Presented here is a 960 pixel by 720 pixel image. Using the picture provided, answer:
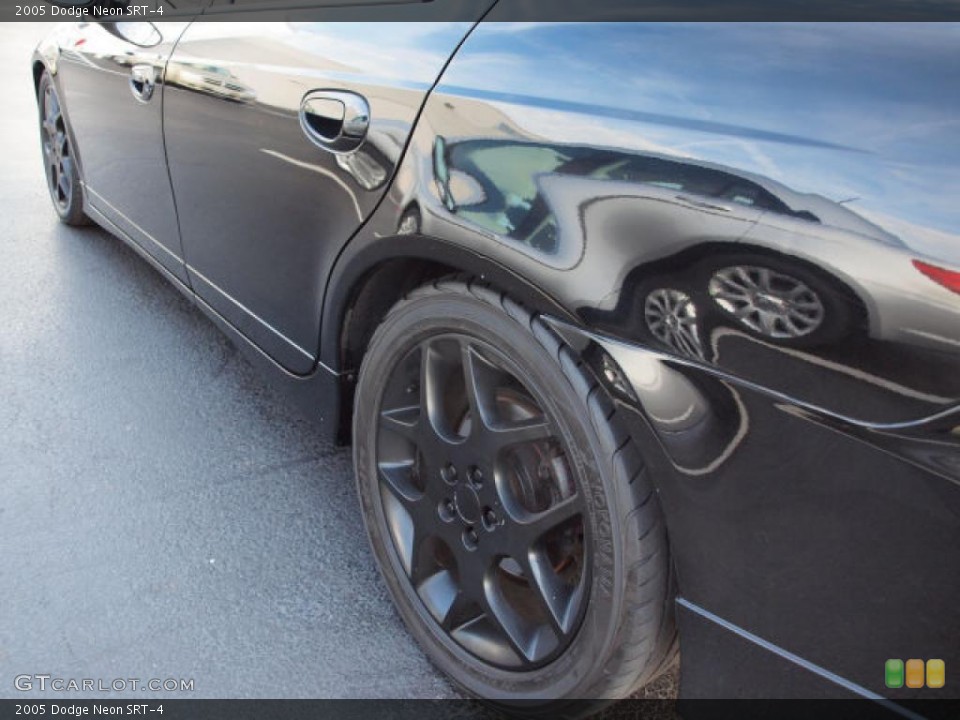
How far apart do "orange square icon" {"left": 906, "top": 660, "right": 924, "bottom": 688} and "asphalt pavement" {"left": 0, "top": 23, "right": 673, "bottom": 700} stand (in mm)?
1073

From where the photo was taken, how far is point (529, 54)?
1529 mm

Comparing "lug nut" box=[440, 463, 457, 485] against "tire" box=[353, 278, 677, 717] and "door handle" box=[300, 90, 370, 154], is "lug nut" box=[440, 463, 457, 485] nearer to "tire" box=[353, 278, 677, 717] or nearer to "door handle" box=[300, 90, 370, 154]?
"tire" box=[353, 278, 677, 717]

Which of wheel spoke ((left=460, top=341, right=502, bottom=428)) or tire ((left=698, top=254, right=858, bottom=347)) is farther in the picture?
wheel spoke ((left=460, top=341, right=502, bottom=428))

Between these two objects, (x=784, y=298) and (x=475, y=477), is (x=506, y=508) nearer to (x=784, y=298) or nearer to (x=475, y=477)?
(x=475, y=477)

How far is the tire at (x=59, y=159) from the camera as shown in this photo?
4.28 metres

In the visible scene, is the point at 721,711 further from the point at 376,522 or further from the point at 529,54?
the point at 529,54

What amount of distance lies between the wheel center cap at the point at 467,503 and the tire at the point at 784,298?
72 cm

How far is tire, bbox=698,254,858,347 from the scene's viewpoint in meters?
1.11

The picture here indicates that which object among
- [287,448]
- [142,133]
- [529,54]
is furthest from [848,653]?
[142,133]

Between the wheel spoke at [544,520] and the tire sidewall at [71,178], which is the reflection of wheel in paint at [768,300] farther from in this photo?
the tire sidewall at [71,178]

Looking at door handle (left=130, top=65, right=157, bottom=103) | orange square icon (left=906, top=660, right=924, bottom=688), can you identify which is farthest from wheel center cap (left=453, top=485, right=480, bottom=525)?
door handle (left=130, top=65, right=157, bottom=103)

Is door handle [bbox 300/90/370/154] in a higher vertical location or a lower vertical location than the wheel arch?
higher

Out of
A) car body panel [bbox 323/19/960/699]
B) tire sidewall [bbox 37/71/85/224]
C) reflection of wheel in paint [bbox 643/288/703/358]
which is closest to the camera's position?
car body panel [bbox 323/19/960/699]

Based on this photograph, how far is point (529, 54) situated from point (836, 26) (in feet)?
1.71
